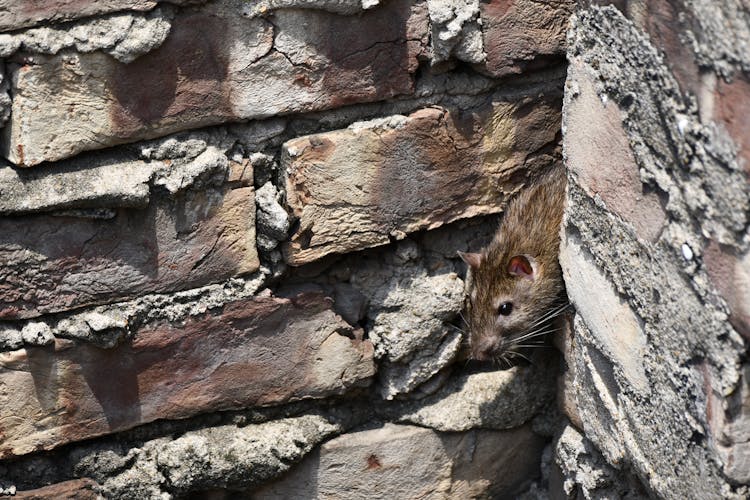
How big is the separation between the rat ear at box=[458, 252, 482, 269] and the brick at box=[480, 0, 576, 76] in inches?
21.7

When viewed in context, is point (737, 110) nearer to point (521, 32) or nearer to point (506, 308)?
point (521, 32)

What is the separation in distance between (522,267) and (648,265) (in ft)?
4.66

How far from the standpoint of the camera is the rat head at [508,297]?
326 centimetres

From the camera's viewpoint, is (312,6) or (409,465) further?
(409,465)

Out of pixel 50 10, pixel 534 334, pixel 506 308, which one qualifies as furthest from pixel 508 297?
pixel 50 10

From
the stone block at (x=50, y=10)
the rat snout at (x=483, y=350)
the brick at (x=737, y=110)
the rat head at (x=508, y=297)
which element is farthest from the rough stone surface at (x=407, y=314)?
the brick at (x=737, y=110)

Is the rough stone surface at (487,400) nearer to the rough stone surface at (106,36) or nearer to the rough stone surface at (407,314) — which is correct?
the rough stone surface at (407,314)

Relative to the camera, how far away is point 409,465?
307 centimetres

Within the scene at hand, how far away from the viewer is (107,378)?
269 centimetres

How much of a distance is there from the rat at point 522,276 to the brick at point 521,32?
456 mm

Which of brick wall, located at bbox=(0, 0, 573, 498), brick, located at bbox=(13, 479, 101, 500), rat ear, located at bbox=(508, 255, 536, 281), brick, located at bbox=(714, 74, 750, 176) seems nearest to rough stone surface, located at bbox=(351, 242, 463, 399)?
brick wall, located at bbox=(0, 0, 573, 498)

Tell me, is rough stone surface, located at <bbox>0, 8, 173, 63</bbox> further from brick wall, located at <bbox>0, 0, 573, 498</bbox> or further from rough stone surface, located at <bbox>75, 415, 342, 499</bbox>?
rough stone surface, located at <bbox>75, 415, 342, 499</bbox>

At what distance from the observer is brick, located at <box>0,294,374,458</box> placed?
8.64 ft

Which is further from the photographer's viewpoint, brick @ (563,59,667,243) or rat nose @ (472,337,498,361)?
rat nose @ (472,337,498,361)
